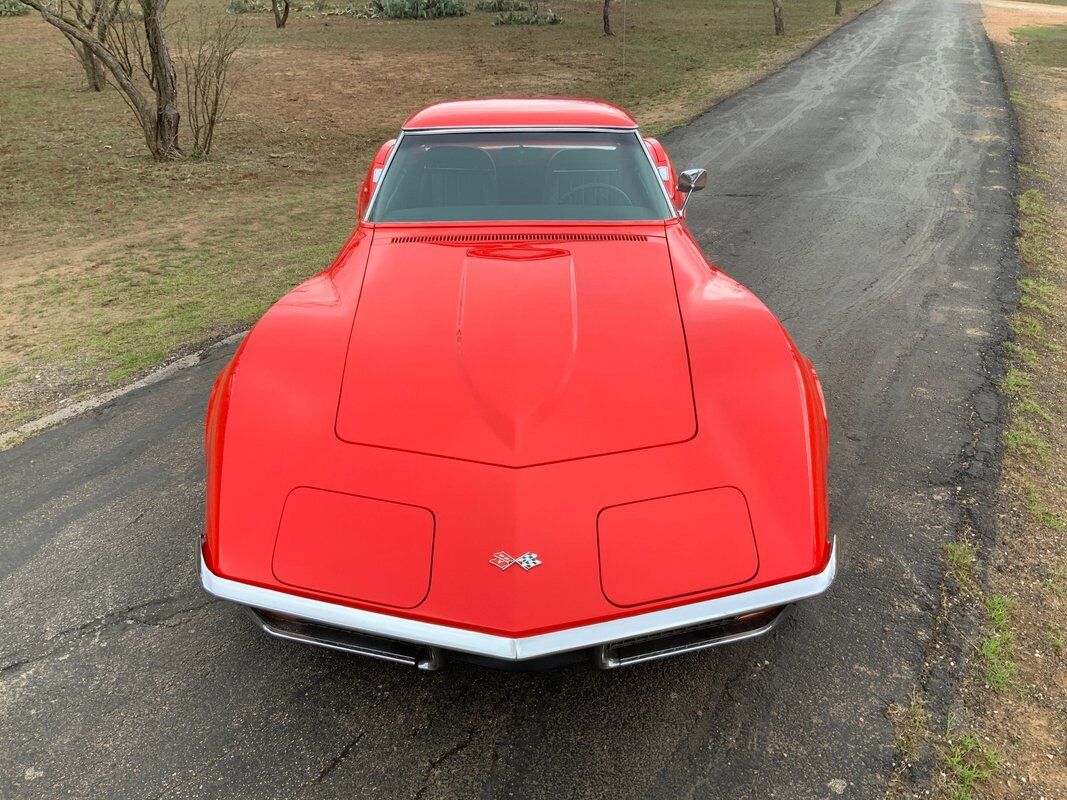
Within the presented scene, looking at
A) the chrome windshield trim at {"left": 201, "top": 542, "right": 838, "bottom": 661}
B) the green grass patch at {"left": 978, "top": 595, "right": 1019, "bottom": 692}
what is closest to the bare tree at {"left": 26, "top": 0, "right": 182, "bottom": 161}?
the chrome windshield trim at {"left": 201, "top": 542, "right": 838, "bottom": 661}

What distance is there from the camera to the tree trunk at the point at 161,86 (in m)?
9.23

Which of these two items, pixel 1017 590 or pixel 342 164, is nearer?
pixel 1017 590

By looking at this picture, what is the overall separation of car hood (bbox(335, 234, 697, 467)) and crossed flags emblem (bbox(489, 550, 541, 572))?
0.29 m

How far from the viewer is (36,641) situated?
263 centimetres

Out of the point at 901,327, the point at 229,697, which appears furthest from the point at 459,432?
the point at 901,327

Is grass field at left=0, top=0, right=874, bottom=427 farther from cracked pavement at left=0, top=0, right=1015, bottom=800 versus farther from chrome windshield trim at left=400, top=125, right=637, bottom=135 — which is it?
chrome windshield trim at left=400, top=125, right=637, bottom=135

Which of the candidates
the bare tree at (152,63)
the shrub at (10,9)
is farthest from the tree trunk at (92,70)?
the shrub at (10,9)

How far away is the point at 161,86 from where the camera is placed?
31.7 ft

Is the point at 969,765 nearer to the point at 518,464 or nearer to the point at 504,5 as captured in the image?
the point at 518,464

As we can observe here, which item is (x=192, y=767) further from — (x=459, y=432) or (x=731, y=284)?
(x=731, y=284)

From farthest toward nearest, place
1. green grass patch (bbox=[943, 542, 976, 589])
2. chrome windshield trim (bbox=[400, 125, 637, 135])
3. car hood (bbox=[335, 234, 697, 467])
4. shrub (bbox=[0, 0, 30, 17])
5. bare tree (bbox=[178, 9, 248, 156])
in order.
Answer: shrub (bbox=[0, 0, 30, 17]) → bare tree (bbox=[178, 9, 248, 156]) → chrome windshield trim (bbox=[400, 125, 637, 135]) → green grass patch (bbox=[943, 542, 976, 589]) → car hood (bbox=[335, 234, 697, 467])

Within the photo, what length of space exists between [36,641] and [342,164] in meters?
8.71

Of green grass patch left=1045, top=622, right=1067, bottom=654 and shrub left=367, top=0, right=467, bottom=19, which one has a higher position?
shrub left=367, top=0, right=467, bottom=19

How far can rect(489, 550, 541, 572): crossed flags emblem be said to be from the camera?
6.61ft
